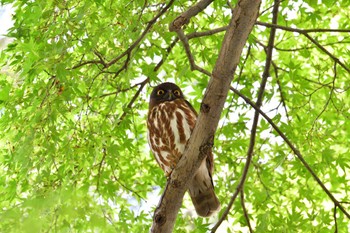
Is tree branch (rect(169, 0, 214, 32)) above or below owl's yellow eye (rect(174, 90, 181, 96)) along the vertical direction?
below

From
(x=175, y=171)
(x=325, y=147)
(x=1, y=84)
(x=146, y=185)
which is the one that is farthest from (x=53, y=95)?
(x=325, y=147)

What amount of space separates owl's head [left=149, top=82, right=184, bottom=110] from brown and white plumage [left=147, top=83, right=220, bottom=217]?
0.08 meters

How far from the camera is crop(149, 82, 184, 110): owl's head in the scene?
4934 mm

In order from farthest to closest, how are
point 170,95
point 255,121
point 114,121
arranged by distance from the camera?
point 255,121, point 170,95, point 114,121

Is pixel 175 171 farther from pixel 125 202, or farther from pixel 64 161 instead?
pixel 125 202

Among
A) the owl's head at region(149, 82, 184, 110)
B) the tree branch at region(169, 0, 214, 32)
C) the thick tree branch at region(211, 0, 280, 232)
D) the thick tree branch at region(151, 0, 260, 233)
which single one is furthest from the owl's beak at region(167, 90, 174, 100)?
the thick tree branch at region(151, 0, 260, 233)

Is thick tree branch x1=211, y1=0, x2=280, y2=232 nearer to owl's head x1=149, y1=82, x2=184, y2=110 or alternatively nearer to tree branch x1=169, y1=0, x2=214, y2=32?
owl's head x1=149, y1=82, x2=184, y2=110

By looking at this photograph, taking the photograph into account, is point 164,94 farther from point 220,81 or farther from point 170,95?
point 220,81

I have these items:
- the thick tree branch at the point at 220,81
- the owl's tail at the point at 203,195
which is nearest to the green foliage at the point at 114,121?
the owl's tail at the point at 203,195

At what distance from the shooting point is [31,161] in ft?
13.4

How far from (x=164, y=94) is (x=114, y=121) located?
0.64m

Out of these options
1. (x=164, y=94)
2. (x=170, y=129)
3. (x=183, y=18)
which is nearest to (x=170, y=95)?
(x=164, y=94)

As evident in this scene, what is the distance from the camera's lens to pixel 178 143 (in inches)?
180

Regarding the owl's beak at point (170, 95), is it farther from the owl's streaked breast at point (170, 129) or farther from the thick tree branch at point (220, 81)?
the thick tree branch at point (220, 81)
